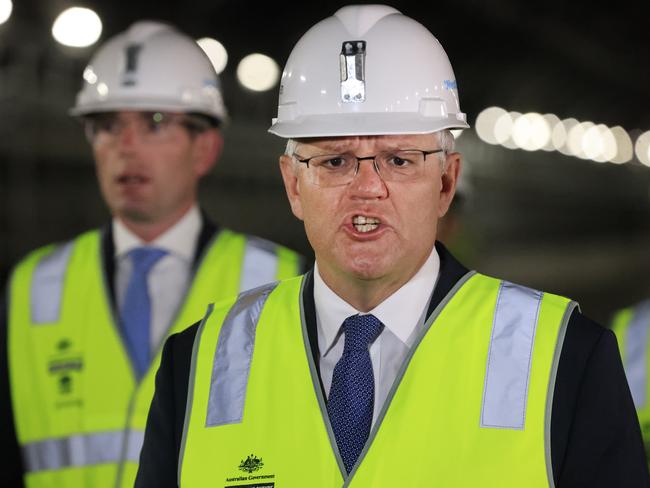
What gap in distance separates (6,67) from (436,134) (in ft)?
41.1

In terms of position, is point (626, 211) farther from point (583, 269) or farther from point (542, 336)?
point (542, 336)

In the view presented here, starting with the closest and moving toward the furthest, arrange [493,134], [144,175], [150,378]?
[150,378] < [144,175] < [493,134]

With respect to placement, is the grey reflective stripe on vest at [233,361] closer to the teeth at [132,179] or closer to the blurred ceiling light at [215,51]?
the teeth at [132,179]

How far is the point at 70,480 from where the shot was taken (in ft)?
14.1

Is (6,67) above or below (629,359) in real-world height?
above

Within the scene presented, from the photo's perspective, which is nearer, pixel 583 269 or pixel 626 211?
pixel 583 269

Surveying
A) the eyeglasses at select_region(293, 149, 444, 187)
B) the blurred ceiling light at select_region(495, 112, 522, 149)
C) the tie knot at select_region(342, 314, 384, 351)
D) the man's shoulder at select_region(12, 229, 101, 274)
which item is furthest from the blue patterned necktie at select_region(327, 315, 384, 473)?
the blurred ceiling light at select_region(495, 112, 522, 149)

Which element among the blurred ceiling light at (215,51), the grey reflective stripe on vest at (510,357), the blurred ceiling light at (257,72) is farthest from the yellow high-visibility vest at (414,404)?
the blurred ceiling light at (257,72)

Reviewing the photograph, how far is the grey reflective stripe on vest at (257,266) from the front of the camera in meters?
4.58

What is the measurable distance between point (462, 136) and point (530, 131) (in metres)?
12.7

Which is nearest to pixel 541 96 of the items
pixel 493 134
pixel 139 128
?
pixel 493 134

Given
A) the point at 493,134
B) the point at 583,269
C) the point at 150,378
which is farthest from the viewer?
the point at 493,134

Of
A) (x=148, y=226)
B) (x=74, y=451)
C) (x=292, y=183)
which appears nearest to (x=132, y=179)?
(x=148, y=226)

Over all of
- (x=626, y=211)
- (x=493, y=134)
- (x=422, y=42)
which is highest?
(x=422, y=42)
